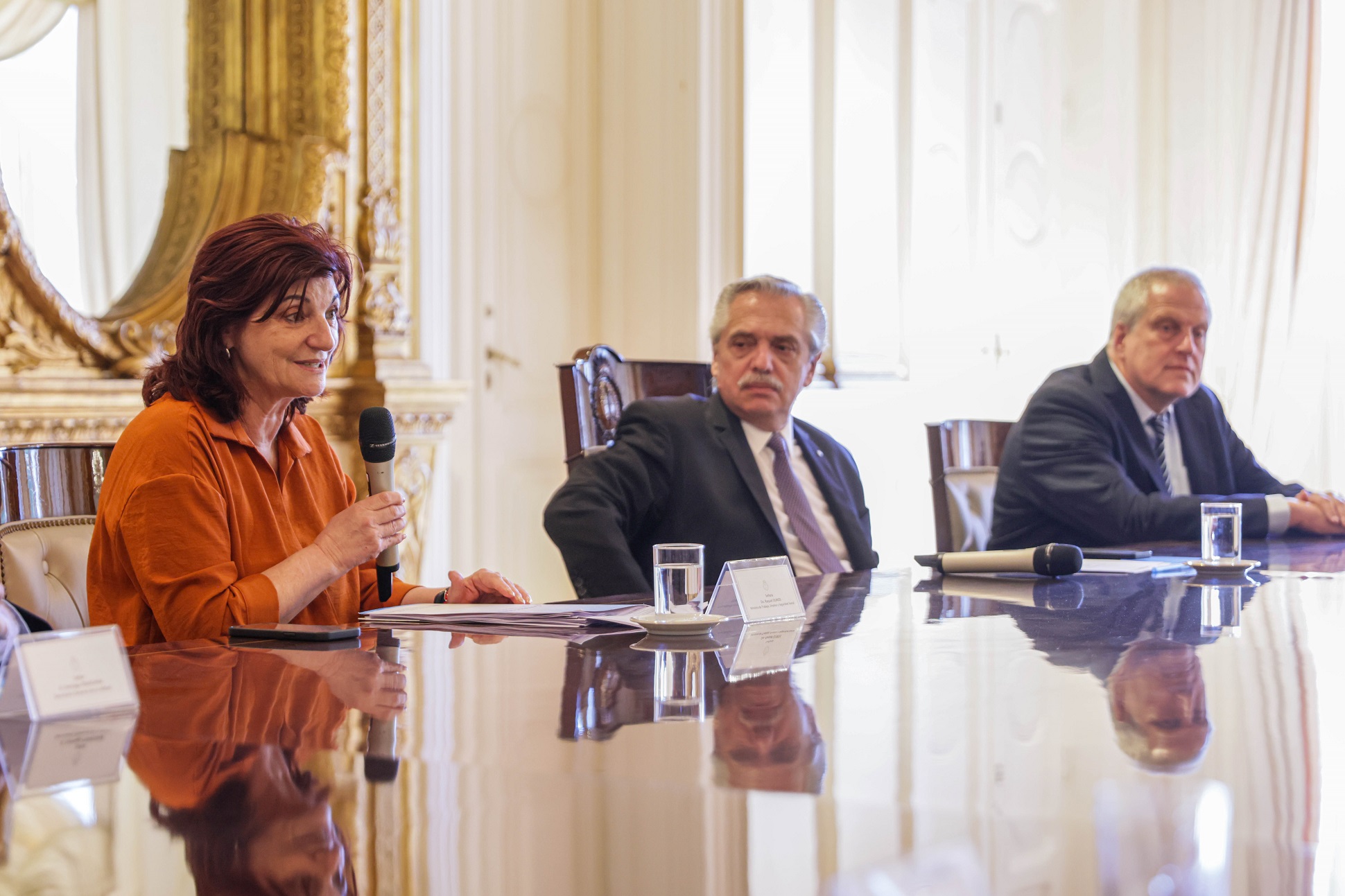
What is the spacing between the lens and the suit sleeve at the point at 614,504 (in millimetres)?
2395

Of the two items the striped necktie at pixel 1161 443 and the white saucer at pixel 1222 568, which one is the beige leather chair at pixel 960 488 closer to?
the striped necktie at pixel 1161 443

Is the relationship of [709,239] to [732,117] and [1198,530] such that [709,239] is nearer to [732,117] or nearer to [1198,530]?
[732,117]

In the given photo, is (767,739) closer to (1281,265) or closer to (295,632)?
(295,632)

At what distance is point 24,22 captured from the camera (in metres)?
3.15

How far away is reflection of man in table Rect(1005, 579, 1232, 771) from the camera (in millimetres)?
961

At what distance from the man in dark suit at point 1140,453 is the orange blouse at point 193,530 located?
5.95 ft

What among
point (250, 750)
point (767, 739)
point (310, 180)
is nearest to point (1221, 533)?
point (767, 739)

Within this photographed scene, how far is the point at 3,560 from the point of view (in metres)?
1.82

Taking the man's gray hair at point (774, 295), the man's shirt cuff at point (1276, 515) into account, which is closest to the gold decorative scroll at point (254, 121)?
the man's gray hair at point (774, 295)

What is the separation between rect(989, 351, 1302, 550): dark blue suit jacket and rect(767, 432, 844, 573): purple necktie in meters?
0.66

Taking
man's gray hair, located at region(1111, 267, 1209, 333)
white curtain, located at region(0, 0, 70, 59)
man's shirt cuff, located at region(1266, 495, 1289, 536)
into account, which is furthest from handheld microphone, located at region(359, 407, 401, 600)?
man's gray hair, located at region(1111, 267, 1209, 333)

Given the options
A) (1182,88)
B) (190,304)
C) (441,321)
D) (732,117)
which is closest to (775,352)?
(190,304)

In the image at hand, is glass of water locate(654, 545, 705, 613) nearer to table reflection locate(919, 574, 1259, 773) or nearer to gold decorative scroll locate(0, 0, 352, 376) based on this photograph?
table reflection locate(919, 574, 1259, 773)

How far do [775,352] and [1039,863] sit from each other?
218cm
